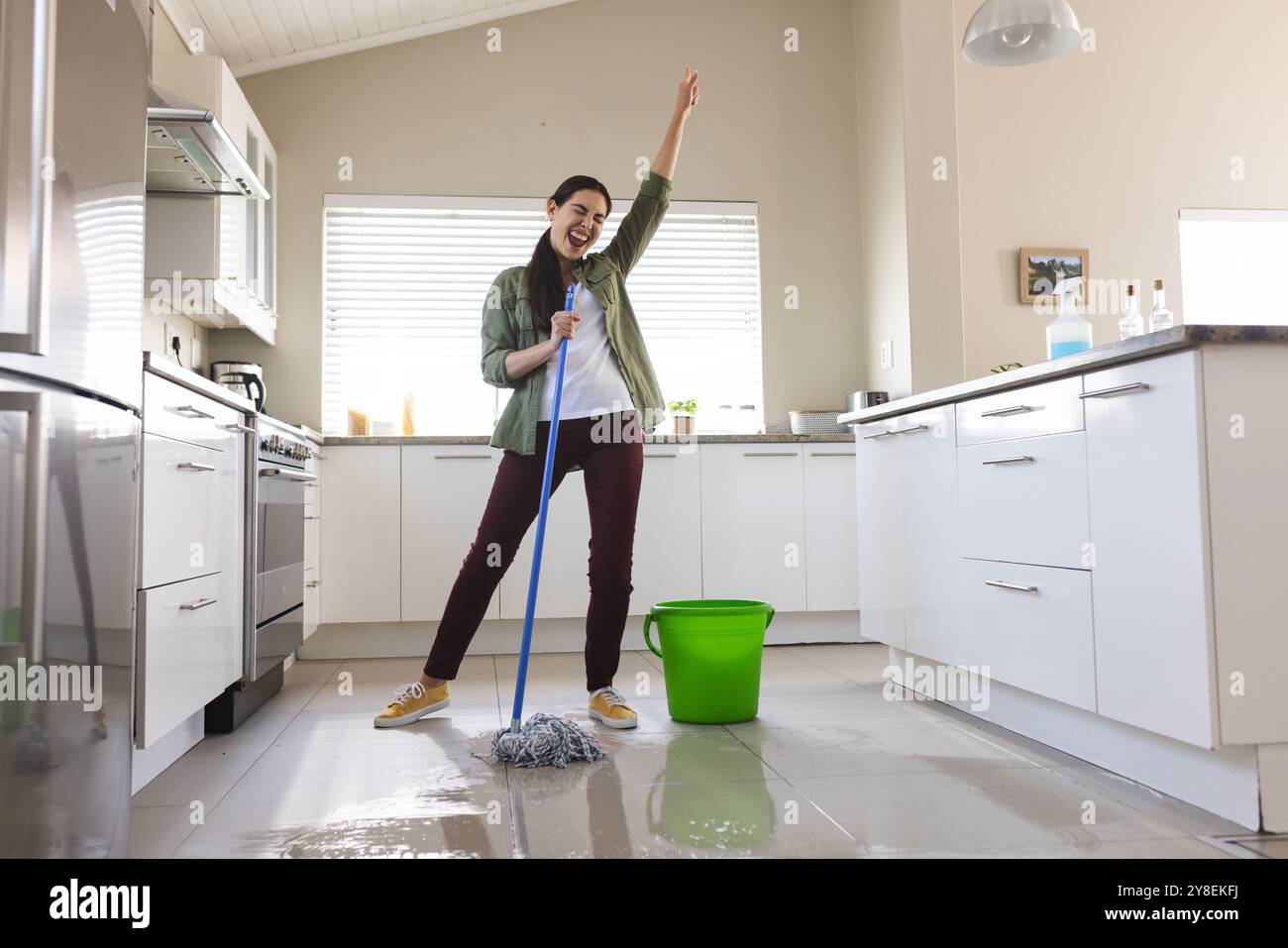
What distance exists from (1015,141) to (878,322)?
109cm

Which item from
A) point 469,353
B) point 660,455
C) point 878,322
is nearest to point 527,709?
point 660,455

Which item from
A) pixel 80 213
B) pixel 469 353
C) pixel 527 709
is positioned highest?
pixel 469 353

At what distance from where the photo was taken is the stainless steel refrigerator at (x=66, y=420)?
3.78ft

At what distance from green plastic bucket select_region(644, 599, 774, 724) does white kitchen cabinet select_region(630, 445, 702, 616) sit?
4.53 feet

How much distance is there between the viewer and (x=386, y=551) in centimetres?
388

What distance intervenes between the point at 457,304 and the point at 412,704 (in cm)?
232

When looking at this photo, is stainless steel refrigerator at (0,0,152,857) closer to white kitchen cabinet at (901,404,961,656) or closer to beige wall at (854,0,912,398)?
white kitchen cabinet at (901,404,961,656)

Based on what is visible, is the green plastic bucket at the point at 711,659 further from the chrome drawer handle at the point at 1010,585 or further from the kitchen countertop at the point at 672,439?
the kitchen countertop at the point at 672,439

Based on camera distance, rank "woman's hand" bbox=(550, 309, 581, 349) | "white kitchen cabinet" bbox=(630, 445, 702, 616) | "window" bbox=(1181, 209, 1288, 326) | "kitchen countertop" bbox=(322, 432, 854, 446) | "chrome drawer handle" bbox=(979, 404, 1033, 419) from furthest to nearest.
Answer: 1. "window" bbox=(1181, 209, 1288, 326)
2. "white kitchen cabinet" bbox=(630, 445, 702, 616)
3. "kitchen countertop" bbox=(322, 432, 854, 446)
4. "woman's hand" bbox=(550, 309, 581, 349)
5. "chrome drawer handle" bbox=(979, 404, 1033, 419)

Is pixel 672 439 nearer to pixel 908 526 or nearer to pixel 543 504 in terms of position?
pixel 908 526

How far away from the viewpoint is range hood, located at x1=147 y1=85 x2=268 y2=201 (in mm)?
2438

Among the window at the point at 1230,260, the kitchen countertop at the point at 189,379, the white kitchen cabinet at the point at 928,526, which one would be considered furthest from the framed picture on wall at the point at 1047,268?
the kitchen countertop at the point at 189,379

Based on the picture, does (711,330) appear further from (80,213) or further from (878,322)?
(80,213)

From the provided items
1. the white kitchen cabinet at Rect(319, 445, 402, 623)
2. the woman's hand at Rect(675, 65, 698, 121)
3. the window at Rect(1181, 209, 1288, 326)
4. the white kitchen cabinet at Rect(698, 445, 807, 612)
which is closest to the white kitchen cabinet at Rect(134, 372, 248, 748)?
the white kitchen cabinet at Rect(319, 445, 402, 623)
